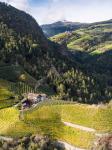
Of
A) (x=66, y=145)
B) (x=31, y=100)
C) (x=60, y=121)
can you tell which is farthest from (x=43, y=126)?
(x=31, y=100)

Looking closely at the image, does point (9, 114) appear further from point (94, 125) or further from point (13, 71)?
point (13, 71)

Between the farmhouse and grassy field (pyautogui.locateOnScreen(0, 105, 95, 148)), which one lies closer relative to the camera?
grassy field (pyautogui.locateOnScreen(0, 105, 95, 148))

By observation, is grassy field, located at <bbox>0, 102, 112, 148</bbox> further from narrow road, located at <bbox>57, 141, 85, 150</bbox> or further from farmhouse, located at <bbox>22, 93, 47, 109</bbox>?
farmhouse, located at <bbox>22, 93, 47, 109</bbox>

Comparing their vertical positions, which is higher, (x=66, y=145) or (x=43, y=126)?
(x=43, y=126)

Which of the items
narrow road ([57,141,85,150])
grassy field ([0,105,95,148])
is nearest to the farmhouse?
grassy field ([0,105,95,148])

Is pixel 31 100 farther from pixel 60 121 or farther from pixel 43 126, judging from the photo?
pixel 60 121

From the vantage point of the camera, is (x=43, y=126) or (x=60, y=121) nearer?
(x=43, y=126)

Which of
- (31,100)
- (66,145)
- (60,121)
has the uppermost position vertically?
(31,100)

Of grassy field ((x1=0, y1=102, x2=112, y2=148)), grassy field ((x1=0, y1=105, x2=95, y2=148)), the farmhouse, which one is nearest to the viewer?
grassy field ((x1=0, y1=102, x2=112, y2=148))

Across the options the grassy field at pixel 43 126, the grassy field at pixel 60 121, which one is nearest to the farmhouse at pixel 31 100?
the grassy field at pixel 60 121

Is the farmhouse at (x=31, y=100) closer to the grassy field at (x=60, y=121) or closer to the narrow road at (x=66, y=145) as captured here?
the grassy field at (x=60, y=121)

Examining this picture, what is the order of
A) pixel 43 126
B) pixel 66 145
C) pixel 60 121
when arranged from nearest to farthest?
1. pixel 66 145
2. pixel 43 126
3. pixel 60 121
